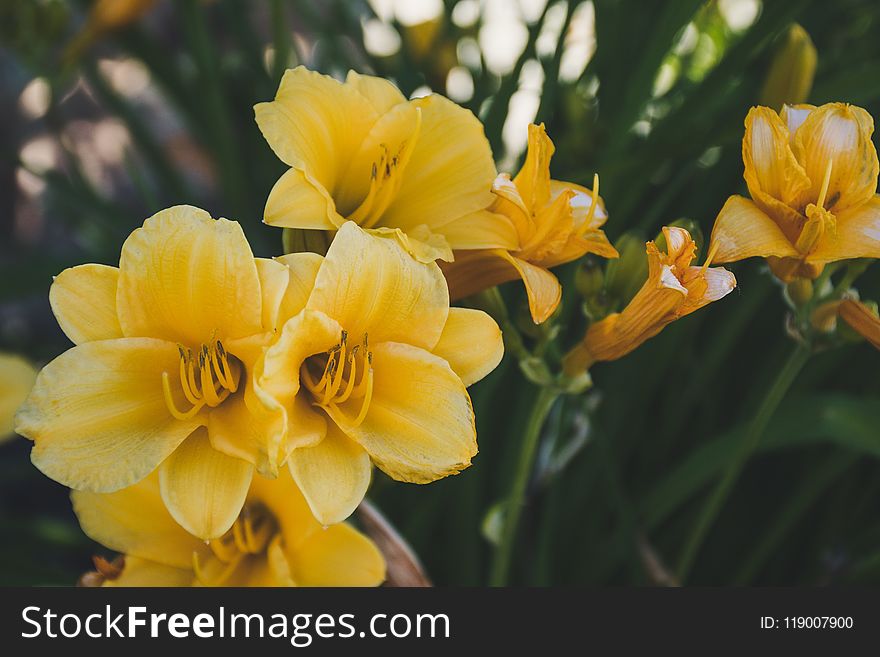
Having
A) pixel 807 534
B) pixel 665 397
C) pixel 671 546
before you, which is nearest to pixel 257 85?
pixel 665 397

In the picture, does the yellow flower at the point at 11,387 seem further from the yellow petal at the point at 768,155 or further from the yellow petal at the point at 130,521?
the yellow petal at the point at 768,155

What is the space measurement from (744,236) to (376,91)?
9.7 inches

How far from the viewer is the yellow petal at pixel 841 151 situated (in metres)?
0.47

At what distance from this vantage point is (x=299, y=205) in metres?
0.46

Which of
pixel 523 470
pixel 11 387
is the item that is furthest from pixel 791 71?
pixel 11 387

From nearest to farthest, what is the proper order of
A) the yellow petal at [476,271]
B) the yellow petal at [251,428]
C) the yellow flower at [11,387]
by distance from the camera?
the yellow petal at [251,428] < the yellow petal at [476,271] < the yellow flower at [11,387]

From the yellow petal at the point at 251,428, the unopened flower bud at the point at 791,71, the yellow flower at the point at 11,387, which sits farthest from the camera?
the yellow flower at the point at 11,387

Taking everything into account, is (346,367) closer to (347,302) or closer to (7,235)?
(347,302)

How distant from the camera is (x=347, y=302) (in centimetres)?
45

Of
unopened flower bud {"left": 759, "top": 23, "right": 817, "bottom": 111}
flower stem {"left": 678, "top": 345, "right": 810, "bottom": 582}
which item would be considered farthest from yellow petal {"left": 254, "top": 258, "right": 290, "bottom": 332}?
unopened flower bud {"left": 759, "top": 23, "right": 817, "bottom": 111}

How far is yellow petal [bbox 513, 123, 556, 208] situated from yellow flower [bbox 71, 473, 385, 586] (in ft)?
0.76

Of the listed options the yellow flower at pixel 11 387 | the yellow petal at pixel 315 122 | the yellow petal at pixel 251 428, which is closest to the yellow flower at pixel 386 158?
the yellow petal at pixel 315 122

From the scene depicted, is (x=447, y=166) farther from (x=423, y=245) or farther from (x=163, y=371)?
(x=163, y=371)

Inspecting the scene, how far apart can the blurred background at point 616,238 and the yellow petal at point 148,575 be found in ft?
0.66
